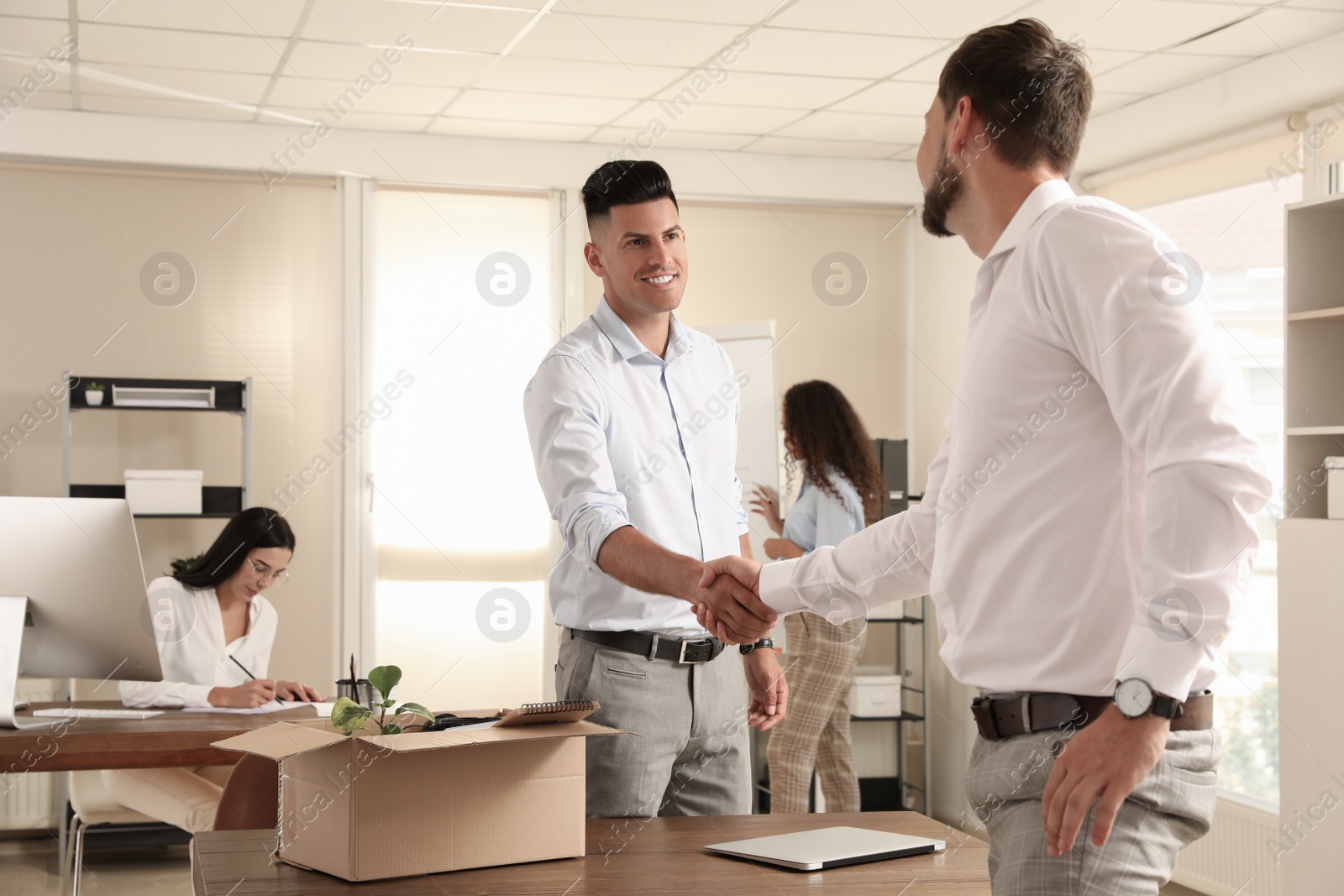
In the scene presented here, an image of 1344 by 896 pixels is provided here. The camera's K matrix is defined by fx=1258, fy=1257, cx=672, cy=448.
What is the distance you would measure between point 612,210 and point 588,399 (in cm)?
40

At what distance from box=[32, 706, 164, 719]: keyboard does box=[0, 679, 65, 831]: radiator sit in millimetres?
2065

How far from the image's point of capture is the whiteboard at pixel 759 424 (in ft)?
17.0

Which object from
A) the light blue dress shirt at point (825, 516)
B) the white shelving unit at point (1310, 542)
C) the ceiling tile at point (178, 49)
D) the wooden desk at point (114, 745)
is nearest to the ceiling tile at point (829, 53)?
the white shelving unit at point (1310, 542)

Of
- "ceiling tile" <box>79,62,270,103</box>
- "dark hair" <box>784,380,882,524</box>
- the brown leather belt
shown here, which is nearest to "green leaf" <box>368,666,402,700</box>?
the brown leather belt

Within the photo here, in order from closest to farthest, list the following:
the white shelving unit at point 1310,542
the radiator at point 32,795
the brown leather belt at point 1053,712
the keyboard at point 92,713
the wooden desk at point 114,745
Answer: the brown leather belt at point 1053,712 < the wooden desk at point 114,745 < the keyboard at point 92,713 < the white shelving unit at point 1310,542 < the radiator at point 32,795

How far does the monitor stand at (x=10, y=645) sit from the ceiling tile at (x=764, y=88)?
2991mm

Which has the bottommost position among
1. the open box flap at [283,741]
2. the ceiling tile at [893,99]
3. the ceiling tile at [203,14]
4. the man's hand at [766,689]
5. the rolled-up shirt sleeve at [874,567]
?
the man's hand at [766,689]

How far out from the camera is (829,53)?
436cm

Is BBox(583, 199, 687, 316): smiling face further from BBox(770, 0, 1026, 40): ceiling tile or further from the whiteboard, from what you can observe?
the whiteboard

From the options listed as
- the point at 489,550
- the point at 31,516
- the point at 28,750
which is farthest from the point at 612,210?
the point at 489,550

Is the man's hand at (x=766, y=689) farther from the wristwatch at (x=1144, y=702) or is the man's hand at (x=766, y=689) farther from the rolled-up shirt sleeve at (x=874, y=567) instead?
the wristwatch at (x=1144, y=702)

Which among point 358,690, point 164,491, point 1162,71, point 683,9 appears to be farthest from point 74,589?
point 1162,71

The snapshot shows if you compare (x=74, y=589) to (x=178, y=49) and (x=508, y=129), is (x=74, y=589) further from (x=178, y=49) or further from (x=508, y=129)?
(x=508, y=129)

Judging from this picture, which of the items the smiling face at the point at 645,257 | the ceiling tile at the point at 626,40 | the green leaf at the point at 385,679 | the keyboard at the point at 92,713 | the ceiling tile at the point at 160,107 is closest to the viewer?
the green leaf at the point at 385,679
